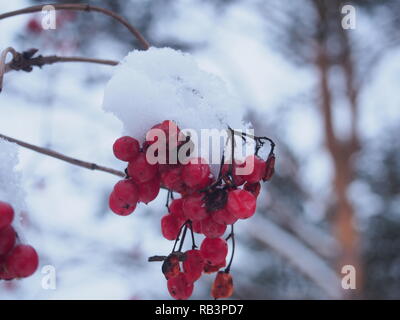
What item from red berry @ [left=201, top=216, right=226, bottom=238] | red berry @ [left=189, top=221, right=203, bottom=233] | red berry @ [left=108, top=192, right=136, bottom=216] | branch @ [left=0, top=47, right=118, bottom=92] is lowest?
red berry @ [left=201, top=216, right=226, bottom=238]

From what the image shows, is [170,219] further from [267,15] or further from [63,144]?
[267,15]

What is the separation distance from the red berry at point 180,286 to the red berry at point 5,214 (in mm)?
260

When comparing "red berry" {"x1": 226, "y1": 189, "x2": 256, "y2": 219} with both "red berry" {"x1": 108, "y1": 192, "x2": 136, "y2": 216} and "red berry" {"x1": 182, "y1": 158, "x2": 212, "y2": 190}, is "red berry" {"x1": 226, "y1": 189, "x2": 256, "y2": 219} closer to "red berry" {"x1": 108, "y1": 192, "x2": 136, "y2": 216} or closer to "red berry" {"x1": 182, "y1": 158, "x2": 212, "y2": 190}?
"red berry" {"x1": 182, "y1": 158, "x2": 212, "y2": 190}

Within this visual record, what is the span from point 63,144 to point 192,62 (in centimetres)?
311

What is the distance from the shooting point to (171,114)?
653mm

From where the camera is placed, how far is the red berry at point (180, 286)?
710 mm

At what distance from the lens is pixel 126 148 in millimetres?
656

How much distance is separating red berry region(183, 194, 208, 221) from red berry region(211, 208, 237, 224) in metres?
0.01

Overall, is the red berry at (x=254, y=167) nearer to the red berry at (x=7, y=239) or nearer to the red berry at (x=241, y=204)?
the red berry at (x=241, y=204)

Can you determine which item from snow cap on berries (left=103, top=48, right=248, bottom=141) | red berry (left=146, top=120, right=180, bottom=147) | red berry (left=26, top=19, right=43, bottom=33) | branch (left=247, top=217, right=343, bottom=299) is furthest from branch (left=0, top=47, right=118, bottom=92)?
branch (left=247, top=217, right=343, bottom=299)

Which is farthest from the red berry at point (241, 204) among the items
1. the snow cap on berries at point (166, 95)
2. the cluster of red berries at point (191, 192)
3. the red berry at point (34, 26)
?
the red berry at point (34, 26)

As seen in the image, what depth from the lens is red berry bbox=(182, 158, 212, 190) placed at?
24.2 inches

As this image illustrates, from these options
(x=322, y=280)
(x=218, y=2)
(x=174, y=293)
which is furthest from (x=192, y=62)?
(x=218, y=2)

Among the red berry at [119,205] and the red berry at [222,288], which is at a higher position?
the red berry at [119,205]
